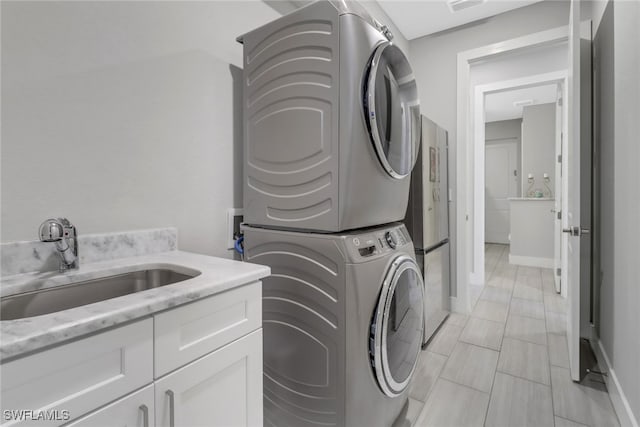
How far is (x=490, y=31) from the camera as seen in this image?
2.71 meters

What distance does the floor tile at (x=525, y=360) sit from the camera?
6.28 feet

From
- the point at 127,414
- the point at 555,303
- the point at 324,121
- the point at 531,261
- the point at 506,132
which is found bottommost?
the point at 555,303

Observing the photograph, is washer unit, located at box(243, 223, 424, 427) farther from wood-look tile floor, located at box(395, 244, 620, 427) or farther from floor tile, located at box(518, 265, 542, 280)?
floor tile, located at box(518, 265, 542, 280)

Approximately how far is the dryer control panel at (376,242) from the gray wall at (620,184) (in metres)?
0.99

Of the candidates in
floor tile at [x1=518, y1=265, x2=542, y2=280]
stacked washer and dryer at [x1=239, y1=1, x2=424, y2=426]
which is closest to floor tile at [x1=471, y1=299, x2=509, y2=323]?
floor tile at [x1=518, y1=265, x2=542, y2=280]

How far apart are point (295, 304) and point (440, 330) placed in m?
1.82

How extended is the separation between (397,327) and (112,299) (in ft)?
3.57

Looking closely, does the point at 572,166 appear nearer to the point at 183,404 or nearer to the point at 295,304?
the point at 295,304

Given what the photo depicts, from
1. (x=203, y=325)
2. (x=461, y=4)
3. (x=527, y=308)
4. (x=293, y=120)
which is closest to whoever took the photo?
(x=203, y=325)

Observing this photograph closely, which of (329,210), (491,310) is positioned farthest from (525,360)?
(329,210)

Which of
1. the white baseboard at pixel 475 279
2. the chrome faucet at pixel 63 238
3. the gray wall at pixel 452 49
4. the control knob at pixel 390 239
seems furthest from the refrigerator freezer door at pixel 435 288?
the chrome faucet at pixel 63 238

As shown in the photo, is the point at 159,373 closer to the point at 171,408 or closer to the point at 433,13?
the point at 171,408

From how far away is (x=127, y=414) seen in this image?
618 millimetres

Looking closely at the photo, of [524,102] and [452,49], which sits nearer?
[452,49]
